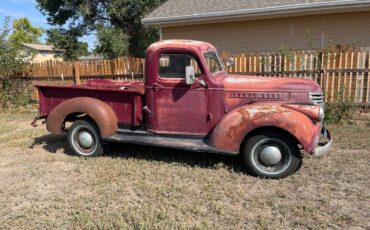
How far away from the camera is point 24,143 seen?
672 centimetres

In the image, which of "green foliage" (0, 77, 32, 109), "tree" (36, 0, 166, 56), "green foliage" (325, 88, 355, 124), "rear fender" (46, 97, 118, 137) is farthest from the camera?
"tree" (36, 0, 166, 56)

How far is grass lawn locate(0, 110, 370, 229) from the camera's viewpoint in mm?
3537

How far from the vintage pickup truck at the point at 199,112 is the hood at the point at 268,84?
14 millimetres

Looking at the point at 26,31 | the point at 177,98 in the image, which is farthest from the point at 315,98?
the point at 26,31

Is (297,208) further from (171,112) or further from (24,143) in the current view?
(24,143)

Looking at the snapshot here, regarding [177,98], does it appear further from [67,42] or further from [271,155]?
[67,42]

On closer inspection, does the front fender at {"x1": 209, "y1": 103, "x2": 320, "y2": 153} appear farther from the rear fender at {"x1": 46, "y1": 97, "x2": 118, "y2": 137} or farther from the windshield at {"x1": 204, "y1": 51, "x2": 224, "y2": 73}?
the rear fender at {"x1": 46, "y1": 97, "x2": 118, "y2": 137}

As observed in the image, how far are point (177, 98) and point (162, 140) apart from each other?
72 centimetres

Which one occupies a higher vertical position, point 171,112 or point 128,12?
point 128,12

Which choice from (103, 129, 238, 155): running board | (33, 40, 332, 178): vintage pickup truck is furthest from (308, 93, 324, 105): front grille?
(103, 129, 238, 155): running board

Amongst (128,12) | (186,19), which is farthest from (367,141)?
(128,12)

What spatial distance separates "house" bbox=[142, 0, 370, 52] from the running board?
5098 mm

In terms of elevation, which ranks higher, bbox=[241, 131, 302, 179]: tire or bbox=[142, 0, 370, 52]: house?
bbox=[142, 0, 370, 52]: house

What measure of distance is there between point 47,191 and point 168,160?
191 centimetres
